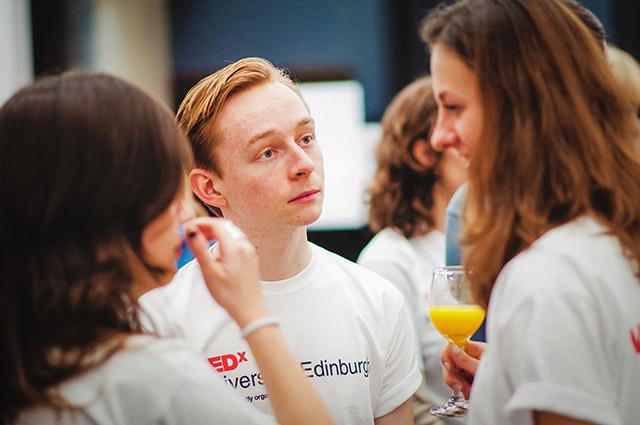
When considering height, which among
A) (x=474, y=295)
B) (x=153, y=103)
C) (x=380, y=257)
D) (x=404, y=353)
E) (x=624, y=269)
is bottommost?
(x=380, y=257)

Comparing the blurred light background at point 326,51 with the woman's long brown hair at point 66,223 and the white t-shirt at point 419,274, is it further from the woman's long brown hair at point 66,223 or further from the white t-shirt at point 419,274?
the woman's long brown hair at point 66,223

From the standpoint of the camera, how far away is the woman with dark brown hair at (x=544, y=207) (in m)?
1.22

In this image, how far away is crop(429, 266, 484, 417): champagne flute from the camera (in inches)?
78.0

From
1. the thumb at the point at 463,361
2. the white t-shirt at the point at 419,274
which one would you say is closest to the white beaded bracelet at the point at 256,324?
the thumb at the point at 463,361

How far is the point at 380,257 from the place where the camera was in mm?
2982

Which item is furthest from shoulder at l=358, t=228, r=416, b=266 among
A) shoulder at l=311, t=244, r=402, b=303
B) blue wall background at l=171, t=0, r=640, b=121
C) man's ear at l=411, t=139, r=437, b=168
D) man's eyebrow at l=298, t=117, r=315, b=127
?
blue wall background at l=171, t=0, r=640, b=121

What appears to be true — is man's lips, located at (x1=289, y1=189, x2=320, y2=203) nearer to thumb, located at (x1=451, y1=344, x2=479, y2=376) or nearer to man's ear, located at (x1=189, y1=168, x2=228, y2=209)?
man's ear, located at (x1=189, y1=168, x2=228, y2=209)

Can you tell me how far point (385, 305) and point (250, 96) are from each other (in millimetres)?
627

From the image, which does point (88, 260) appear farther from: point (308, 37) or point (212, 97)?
point (308, 37)

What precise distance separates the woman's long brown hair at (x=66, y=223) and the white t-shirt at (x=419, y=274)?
1690 millimetres

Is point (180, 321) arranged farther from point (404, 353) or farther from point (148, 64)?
point (148, 64)

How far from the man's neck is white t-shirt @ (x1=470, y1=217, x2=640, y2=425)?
779 millimetres

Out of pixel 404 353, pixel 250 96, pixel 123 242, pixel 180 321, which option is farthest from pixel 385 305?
pixel 123 242

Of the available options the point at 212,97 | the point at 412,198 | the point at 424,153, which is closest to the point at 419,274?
the point at 412,198
